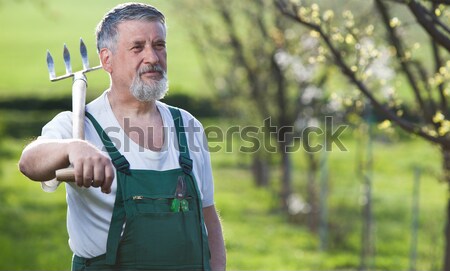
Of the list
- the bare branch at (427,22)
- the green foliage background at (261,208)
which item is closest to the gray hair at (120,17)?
the bare branch at (427,22)

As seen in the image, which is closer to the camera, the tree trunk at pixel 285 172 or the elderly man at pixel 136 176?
the elderly man at pixel 136 176

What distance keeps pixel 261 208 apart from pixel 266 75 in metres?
3.94

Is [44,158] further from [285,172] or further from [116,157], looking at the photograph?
[285,172]

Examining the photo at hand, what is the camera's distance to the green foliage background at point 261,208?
15.2m

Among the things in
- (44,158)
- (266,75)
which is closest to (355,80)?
(44,158)

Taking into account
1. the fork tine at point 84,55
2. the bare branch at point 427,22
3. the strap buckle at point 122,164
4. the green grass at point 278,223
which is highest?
the bare branch at point 427,22

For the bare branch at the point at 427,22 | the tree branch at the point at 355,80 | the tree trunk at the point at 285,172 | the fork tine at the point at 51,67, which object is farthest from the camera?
the tree trunk at the point at 285,172

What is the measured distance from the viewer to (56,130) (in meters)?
2.78

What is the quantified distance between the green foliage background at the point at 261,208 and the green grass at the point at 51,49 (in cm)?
13

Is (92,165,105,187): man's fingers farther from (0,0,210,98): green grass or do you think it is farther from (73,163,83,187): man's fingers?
(0,0,210,98): green grass

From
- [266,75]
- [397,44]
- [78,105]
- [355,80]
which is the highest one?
[266,75]

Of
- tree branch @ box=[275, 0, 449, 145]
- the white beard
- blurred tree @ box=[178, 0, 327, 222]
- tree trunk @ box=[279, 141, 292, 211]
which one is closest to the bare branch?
tree branch @ box=[275, 0, 449, 145]

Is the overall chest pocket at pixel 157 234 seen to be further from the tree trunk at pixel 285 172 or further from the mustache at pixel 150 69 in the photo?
the tree trunk at pixel 285 172

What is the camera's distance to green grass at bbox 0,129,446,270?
49.7ft
